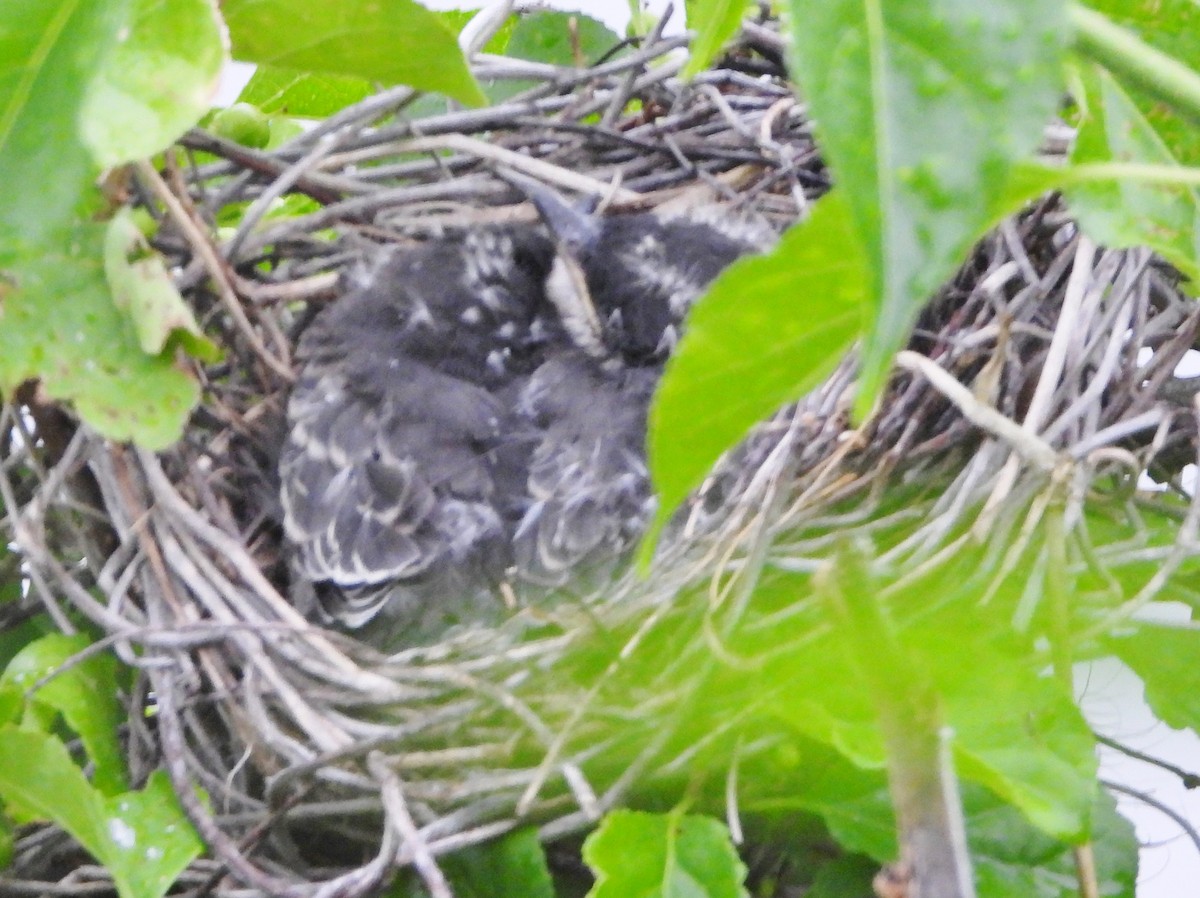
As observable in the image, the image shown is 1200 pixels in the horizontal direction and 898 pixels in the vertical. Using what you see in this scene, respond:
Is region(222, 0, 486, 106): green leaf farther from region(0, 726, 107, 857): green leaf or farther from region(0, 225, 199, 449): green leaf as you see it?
region(0, 726, 107, 857): green leaf

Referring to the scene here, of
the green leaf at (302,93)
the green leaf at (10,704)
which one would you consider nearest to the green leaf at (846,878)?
the green leaf at (10,704)

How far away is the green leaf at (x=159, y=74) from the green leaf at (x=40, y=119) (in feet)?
0.09

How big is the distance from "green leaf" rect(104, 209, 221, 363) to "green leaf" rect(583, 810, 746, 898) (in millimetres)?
423

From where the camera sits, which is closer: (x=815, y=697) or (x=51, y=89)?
(x=51, y=89)

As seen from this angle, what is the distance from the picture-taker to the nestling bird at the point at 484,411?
3.65 feet

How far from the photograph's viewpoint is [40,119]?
609 mm

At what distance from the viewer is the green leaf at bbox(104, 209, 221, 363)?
0.94 meters

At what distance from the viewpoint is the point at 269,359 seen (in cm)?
124

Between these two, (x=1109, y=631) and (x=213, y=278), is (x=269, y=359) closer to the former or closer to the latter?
(x=213, y=278)

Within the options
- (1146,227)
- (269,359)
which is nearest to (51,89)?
(1146,227)

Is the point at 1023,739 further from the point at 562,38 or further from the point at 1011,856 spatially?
the point at 562,38

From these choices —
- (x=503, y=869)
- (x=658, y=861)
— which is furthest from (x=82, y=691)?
(x=658, y=861)

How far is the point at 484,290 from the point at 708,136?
0.31 meters

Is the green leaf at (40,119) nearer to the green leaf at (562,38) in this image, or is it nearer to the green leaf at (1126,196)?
the green leaf at (1126,196)
